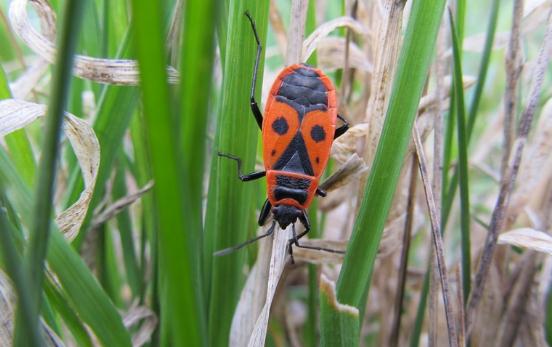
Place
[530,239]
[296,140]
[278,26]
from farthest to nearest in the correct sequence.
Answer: [278,26] < [296,140] < [530,239]

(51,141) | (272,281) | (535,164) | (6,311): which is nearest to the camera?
(51,141)

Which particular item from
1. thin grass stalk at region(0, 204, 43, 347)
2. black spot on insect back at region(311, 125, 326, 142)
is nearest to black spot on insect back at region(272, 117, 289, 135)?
black spot on insect back at region(311, 125, 326, 142)

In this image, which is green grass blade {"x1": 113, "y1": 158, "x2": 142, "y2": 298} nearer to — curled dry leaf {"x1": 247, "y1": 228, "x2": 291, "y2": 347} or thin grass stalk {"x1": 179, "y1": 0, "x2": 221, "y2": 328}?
curled dry leaf {"x1": 247, "y1": 228, "x2": 291, "y2": 347}

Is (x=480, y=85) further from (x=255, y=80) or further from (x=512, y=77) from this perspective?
(x=255, y=80)

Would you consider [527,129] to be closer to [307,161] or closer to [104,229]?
[307,161]

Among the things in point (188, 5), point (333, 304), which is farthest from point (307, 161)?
point (188, 5)

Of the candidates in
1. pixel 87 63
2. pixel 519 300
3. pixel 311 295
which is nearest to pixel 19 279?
pixel 87 63

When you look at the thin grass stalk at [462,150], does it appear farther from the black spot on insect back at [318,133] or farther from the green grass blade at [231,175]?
the green grass blade at [231,175]
